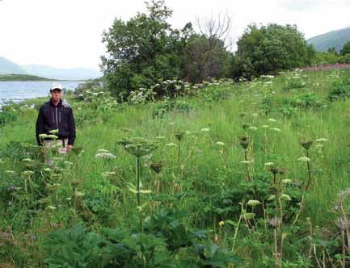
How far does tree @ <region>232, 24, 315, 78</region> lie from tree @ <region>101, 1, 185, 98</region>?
28.2 ft

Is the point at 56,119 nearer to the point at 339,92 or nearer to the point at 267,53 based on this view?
the point at 339,92

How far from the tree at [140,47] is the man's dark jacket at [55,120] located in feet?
86.5

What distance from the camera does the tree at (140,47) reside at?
32250 millimetres

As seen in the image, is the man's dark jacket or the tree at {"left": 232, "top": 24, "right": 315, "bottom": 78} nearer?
the man's dark jacket

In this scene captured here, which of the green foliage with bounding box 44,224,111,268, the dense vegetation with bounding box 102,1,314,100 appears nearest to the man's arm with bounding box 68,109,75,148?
the green foliage with bounding box 44,224,111,268

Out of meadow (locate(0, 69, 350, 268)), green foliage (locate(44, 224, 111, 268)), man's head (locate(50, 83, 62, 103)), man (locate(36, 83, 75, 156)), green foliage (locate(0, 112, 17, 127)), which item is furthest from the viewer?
green foliage (locate(0, 112, 17, 127))

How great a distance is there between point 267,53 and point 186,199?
38.4 meters

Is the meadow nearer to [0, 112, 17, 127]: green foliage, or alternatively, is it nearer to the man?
the man

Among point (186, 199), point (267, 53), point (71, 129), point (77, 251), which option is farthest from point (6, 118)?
point (267, 53)

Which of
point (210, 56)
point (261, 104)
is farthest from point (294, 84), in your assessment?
point (210, 56)

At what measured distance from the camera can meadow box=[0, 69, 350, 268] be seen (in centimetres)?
190

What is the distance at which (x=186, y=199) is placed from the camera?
149 inches

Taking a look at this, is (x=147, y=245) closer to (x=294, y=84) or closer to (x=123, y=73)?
(x=294, y=84)

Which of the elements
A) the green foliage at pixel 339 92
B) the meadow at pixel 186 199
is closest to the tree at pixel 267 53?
the green foliage at pixel 339 92
